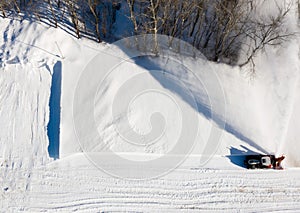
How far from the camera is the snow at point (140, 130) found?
13.9 metres

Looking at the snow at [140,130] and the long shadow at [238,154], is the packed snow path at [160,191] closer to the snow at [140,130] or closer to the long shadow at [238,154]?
the snow at [140,130]

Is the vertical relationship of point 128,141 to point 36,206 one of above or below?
above

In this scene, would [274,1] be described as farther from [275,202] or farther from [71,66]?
[71,66]

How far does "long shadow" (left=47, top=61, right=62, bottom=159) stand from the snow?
0.05 meters

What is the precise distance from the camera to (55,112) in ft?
48.1

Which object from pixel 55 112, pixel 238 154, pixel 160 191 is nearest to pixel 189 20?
pixel 238 154

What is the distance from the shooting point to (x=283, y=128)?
48.3 feet

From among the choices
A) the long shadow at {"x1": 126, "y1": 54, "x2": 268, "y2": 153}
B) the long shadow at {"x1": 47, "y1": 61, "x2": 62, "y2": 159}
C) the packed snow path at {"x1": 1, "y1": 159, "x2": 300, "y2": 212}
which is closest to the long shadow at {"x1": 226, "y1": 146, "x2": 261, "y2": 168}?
the long shadow at {"x1": 126, "y1": 54, "x2": 268, "y2": 153}

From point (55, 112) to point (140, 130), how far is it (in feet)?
14.7

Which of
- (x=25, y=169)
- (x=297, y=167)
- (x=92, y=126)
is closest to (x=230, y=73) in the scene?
(x=297, y=167)

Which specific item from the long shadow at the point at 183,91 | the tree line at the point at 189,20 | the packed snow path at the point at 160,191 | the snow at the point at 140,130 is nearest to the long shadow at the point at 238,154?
the snow at the point at 140,130

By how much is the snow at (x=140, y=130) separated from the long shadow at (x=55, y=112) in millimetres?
53

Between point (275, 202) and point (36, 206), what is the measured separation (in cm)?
1148

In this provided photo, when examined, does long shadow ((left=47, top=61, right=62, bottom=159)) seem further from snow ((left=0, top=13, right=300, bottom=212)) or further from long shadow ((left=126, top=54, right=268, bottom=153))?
long shadow ((left=126, top=54, right=268, bottom=153))
